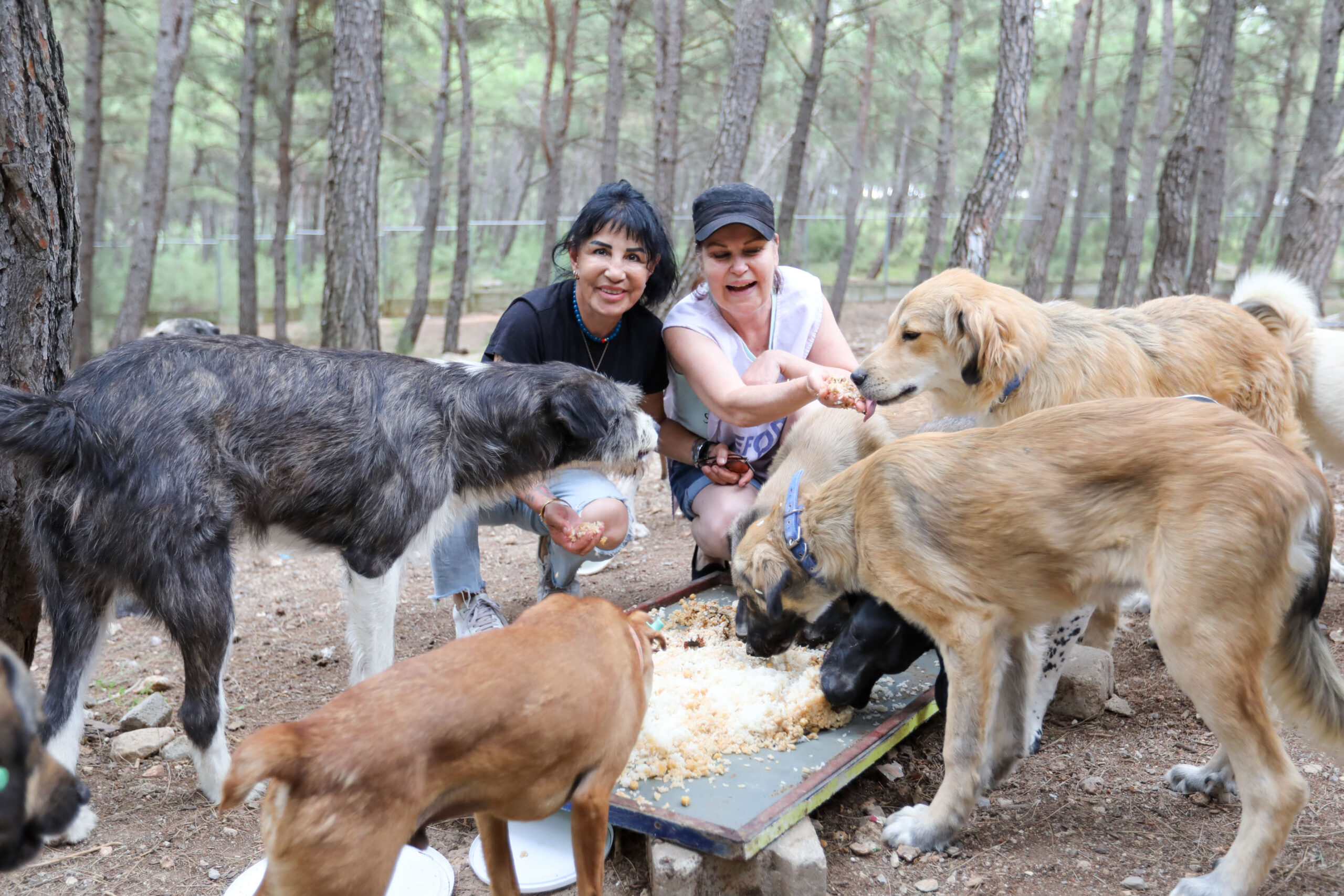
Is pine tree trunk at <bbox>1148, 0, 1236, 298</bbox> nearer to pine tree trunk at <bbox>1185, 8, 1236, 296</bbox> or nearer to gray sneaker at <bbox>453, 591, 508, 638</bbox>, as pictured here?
pine tree trunk at <bbox>1185, 8, 1236, 296</bbox>

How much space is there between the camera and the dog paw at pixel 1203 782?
3451 millimetres

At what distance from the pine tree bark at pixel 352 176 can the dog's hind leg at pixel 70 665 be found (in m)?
5.61

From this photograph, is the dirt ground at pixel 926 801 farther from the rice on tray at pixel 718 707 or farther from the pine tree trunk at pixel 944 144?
the pine tree trunk at pixel 944 144

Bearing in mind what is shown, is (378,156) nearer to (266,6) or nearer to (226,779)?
(266,6)

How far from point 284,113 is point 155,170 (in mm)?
4103

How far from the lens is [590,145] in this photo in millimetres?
39219

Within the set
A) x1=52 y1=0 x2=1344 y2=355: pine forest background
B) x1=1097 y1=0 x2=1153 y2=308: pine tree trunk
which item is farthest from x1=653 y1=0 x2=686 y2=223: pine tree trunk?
x1=1097 y1=0 x2=1153 y2=308: pine tree trunk

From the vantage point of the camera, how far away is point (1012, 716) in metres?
3.59

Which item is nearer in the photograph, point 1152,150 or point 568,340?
point 568,340

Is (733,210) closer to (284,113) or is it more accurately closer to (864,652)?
(864,652)

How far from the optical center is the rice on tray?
344 cm

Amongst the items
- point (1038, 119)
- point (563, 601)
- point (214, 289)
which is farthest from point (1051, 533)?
point (1038, 119)

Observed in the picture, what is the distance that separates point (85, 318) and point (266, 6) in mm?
5216

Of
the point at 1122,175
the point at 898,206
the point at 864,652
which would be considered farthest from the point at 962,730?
the point at 898,206
